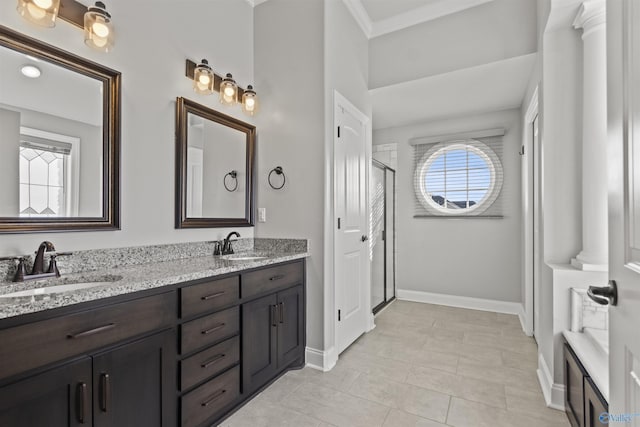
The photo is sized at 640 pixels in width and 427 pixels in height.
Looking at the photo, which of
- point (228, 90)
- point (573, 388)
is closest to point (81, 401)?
point (228, 90)

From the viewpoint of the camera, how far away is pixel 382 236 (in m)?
4.01

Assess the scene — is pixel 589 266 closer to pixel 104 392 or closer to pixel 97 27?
pixel 104 392

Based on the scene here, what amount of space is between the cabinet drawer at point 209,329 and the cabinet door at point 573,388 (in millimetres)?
1794

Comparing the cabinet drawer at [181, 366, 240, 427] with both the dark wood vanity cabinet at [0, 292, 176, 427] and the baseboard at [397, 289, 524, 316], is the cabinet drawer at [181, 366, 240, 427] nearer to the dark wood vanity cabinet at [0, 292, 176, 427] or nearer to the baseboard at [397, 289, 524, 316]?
the dark wood vanity cabinet at [0, 292, 176, 427]

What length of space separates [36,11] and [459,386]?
3.12 meters

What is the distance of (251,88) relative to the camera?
260cm

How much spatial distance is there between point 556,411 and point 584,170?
1458 mm

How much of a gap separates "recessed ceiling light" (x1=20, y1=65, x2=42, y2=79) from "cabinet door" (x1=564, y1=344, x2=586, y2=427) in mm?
2961

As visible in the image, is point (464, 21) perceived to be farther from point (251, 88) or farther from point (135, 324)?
point (135, 324)

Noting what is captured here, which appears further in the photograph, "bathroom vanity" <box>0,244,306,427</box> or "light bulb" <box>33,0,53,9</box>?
"light bulb" <box>33,0,53,9</box>

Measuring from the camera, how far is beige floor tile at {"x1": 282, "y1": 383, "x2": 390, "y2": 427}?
5.92ft

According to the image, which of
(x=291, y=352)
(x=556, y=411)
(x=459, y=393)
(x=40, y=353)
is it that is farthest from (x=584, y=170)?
(x=40, y=353)

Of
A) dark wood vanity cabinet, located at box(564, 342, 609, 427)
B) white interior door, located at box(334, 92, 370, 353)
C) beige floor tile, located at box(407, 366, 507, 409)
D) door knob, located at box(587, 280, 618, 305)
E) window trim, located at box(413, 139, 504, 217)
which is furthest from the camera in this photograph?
window trim, located at box(413, 139, 504, 217)

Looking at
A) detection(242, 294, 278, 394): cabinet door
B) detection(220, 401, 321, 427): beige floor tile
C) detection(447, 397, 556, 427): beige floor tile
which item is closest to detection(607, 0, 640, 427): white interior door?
detection(447, 397, 556, 427): beige floor tile
